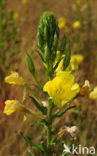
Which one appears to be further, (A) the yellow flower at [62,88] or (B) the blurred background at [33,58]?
(B) the blurred background at [33,58]

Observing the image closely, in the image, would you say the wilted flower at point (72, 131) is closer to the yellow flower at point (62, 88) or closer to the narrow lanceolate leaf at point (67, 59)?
the yellow flower at point (62, 88)

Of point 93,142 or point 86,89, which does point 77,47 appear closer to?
point 93,142

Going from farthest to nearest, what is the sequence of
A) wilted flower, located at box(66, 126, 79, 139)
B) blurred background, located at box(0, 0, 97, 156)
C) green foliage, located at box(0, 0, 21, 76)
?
1. green foliage, located at box(0, 0, 21, 76)
2. blurred background, located at box(0, 0, 97, 156)
3. wilted flower, located at box(66, 126, 79, 139)

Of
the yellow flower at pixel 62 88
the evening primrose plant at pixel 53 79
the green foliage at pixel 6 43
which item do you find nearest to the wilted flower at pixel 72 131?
the evening primrose plant at pixel 53 79

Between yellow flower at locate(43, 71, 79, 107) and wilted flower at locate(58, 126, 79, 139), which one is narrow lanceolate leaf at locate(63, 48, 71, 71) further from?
wilted flower at locate(58, 126, 79, 139)

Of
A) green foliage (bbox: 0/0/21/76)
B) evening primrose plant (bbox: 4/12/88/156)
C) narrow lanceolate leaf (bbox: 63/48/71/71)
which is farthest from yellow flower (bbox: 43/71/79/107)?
green foliage (bbox: 0/0/21/76)

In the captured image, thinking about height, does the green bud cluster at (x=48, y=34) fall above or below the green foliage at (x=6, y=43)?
below
